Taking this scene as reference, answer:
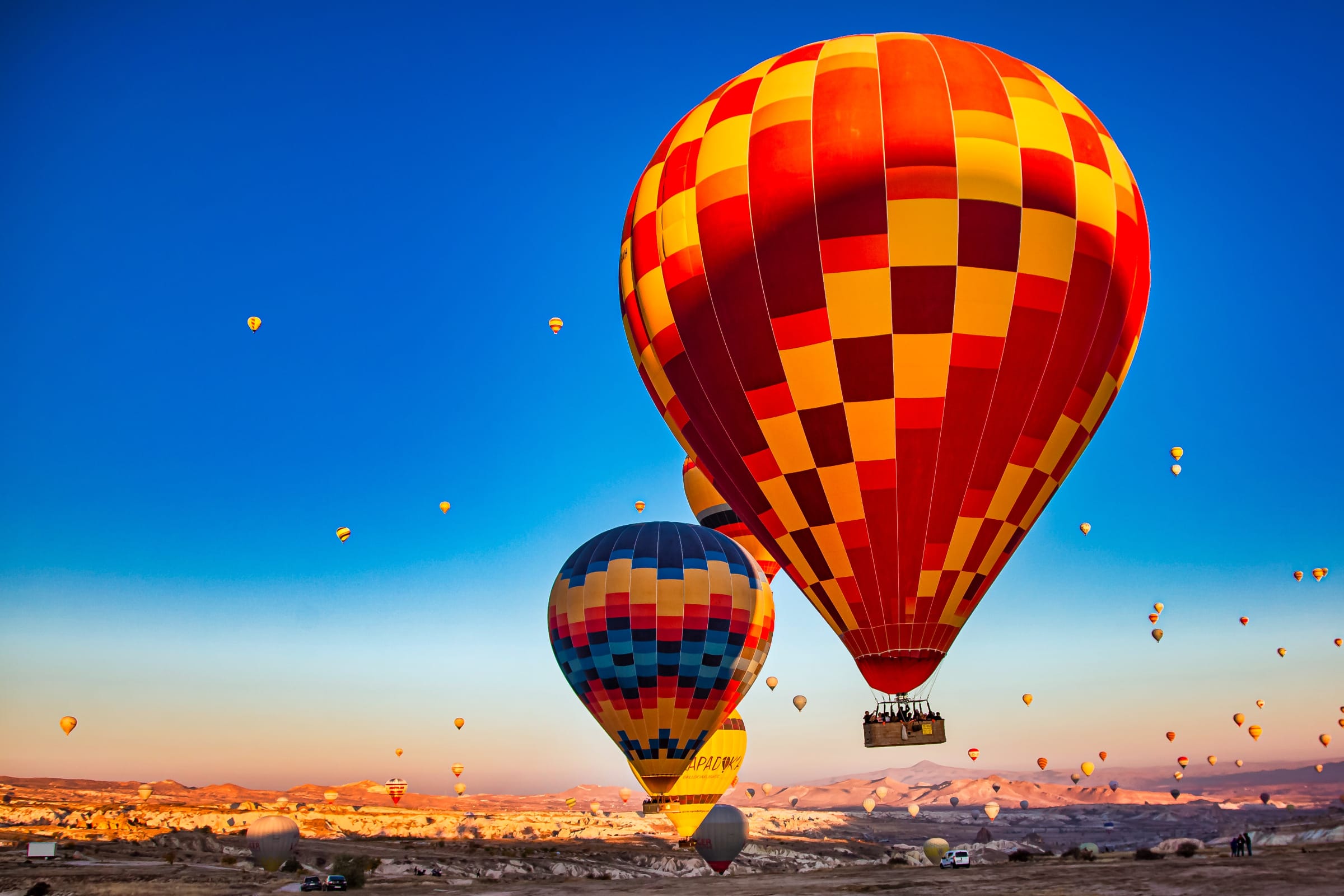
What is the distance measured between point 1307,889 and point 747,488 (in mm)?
11515

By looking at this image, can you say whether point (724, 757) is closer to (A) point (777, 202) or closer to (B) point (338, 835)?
(A) point (777, 202)

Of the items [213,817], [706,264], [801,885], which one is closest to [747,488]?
[706,264]

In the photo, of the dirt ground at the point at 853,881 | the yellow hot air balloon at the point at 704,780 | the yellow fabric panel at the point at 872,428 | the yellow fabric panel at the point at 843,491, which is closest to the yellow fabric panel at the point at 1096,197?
the yellow fabric panel at the point at 872,428

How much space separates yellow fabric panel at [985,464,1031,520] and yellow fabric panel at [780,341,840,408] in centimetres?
258

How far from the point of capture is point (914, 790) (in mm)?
182625

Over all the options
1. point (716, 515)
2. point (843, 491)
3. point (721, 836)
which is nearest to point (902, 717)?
point (843, 491)

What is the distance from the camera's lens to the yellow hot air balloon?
89.4 feet

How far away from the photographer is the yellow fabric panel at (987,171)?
12.7 meters

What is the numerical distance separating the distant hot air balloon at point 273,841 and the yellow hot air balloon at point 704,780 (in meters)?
11.9

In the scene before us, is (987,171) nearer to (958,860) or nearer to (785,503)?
(785,503)

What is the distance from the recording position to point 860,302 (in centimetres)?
1295

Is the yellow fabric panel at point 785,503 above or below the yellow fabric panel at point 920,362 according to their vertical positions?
below

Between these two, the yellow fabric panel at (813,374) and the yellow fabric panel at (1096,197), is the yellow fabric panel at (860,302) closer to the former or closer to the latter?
the yellow fabric panel at (813,374)

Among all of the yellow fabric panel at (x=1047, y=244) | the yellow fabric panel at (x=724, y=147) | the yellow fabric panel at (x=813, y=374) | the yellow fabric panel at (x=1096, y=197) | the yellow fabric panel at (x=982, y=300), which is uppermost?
the yellow fabric panel at (x=724, y=147)
